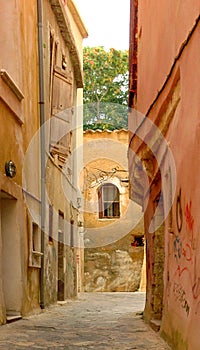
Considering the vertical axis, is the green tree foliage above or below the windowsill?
above

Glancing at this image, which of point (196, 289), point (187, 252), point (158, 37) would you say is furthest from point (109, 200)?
point (196, 289)

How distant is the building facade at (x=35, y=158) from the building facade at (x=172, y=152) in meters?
1.83

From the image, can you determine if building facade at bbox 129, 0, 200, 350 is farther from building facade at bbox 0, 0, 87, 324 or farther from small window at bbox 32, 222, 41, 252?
small window at bbox 32, 222, 41, 252

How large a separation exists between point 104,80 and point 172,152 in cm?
2609

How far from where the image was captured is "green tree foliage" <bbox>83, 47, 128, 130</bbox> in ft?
102

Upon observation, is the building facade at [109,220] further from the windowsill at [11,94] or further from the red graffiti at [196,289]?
the red graffiti at [196,289]

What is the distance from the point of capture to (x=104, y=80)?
3112 centimetres

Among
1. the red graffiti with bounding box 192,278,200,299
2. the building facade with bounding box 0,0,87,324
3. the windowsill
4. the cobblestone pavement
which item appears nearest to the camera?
the red graffiti with bounding box 192,278,200,299

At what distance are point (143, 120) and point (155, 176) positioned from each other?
78 centimetres

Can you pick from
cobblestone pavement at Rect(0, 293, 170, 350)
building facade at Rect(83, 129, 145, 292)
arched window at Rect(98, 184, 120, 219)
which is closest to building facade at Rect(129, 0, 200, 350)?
cobblestone pavement at Rect(0, 293, 170, 350)

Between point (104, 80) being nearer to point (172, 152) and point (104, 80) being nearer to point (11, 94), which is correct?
point (11, 94)

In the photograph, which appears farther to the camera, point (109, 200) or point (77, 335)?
point (109, 200)

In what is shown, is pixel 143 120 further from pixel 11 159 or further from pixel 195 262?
pixel 195 262

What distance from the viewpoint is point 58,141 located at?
495 inches
